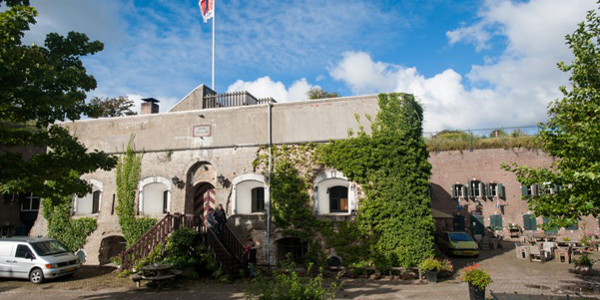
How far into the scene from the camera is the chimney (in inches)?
851

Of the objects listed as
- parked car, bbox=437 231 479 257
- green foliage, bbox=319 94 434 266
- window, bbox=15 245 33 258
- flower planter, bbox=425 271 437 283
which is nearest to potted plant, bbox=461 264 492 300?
flower planter, bbox=425 271 437 283

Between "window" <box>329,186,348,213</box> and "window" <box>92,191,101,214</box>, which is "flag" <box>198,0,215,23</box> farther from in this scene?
"window" <box>329,186,348,213</box>

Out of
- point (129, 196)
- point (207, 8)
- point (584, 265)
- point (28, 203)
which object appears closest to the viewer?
point (584, 265)

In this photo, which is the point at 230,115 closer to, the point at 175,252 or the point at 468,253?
the point at 175,252

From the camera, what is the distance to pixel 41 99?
33.7ft

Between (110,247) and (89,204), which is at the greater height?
(89,204)

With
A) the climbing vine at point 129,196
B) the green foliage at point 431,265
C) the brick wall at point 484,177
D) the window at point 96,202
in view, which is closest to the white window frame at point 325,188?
the green foliage at point 431,265

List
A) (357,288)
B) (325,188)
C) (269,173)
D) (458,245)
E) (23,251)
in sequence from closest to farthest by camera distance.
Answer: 1. (357,288)
2. (23,251)
3. (325,188)
4. (269,173)
5. (458,245)

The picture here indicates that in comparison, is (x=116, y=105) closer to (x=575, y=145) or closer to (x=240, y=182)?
(x=240, y=182)

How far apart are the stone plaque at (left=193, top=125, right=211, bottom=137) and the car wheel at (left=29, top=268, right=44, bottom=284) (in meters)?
7.96

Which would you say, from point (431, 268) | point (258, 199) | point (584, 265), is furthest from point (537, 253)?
point (258, 199)

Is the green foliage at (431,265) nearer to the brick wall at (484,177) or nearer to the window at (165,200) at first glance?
the window at (165,200)

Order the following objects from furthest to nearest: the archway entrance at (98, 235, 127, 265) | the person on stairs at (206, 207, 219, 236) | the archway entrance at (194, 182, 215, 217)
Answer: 1. the archway entrance at (98, 235, 127, 265)
2. the archway entrance at (194, 182, 215, 217)
3. the person on stairs at (206, 207, 219, 236)

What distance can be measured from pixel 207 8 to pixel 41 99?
1516 centimetres
